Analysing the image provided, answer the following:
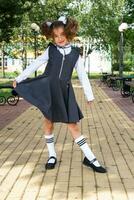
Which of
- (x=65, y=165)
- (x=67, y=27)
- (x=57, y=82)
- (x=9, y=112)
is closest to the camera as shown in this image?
(x=67, y=27)

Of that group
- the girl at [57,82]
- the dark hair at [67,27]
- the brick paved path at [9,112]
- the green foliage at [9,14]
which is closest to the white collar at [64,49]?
the girl at [57,82]

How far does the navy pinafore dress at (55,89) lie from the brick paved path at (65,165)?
76 cm

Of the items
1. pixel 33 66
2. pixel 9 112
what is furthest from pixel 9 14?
pixel 33 66

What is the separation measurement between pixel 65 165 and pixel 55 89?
112 centimetres

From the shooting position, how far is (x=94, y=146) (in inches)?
346

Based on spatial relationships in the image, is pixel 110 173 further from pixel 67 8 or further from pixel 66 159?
pixel 67 8

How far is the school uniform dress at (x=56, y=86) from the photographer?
6688 millimetres

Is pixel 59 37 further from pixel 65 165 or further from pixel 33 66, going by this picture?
pixel 65 165

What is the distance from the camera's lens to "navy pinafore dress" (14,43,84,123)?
6.68m

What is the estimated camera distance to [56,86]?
264 inches

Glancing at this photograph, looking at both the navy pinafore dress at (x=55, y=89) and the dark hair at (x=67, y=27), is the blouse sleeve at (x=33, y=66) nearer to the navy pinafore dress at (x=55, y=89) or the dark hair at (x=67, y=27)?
the navy pinafore dress at (x=55, y=89)

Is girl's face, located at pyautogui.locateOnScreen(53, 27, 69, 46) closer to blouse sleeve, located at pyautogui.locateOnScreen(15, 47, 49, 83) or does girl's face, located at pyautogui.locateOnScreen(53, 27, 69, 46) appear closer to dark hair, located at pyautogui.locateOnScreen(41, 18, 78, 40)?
dark hair, located at pyautogui.locateOnScreen(41, 18, 78, 40)

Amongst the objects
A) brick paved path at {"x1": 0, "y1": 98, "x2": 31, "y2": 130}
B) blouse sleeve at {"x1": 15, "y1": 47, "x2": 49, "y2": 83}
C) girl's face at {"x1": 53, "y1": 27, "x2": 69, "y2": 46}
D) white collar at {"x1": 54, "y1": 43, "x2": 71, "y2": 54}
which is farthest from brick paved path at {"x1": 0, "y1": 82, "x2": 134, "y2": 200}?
girl's face at {"x1": 53, "y1": 27, "x2": 69, "y2": 46}

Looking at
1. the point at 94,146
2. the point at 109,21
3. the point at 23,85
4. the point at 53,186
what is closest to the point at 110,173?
the point at 53,186
